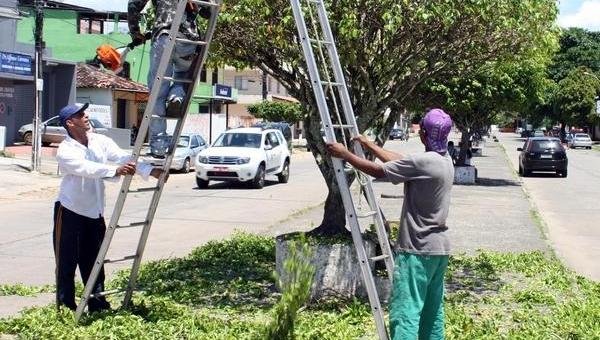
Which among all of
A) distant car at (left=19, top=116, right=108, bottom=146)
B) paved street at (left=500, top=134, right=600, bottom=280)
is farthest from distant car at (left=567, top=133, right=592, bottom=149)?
distant car at (left=19, top=116, right=108, bottom=146)

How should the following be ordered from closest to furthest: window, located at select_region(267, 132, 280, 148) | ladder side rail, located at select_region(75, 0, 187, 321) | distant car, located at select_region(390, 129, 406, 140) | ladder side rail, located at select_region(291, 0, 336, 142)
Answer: ladder side rail, located at select_region(291, 0, 336, 142) → ladder side rail, located at select_region(75, 0, 187, 321) → window, located at select_region(267, 132, 280, 148) → distant car, located at select_region(390, 129, 406, 140)

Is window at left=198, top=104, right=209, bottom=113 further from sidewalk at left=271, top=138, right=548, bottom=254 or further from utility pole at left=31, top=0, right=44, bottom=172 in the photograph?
sidewalk at left=271, top=138, right=548, bottom=254

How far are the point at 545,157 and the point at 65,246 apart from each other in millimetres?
28512

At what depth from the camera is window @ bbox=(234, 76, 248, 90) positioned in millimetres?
82188

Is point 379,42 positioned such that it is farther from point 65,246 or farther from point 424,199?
point 65,246

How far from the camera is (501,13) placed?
7.98 meters

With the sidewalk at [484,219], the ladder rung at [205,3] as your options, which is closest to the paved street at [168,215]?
the sidewalk at [484,219]

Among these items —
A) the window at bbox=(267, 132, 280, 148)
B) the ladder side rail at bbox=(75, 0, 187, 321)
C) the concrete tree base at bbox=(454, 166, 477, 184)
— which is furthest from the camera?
the concrete tree base at bbox=(454, 166, 477, 184)

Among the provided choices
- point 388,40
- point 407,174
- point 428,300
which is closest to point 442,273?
point 428,300

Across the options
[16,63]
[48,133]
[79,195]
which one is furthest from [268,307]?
[48,133]

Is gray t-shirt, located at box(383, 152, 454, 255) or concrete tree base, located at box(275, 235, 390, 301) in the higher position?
gray t-shirt, located at box(383, 152, 454, 255)

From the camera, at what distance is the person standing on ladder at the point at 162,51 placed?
20.2 ft

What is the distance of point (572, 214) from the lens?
61.6 ft

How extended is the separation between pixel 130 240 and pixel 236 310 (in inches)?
223
